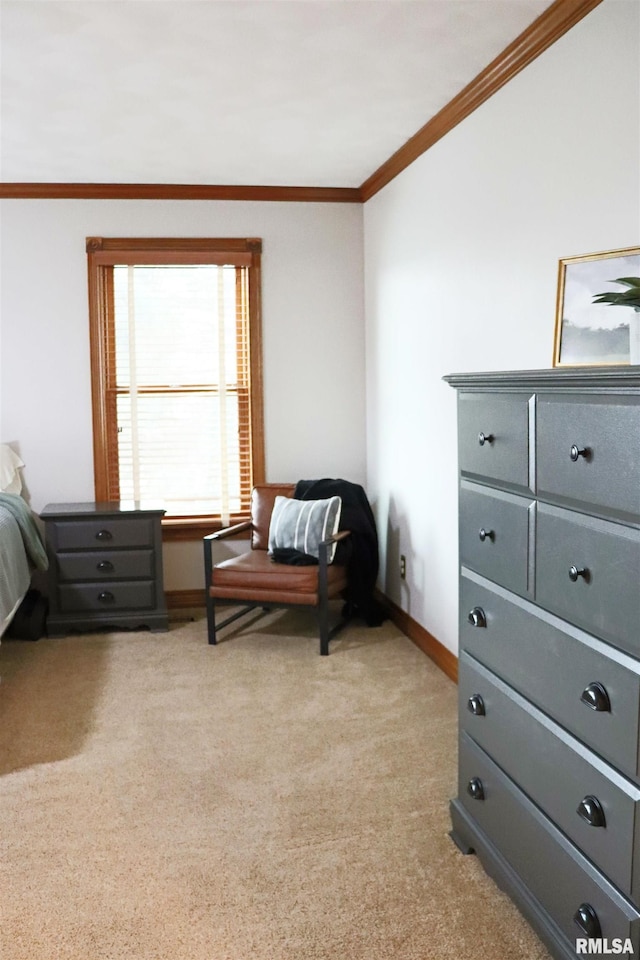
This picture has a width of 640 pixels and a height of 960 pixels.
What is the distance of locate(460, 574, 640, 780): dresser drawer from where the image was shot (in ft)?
5.70

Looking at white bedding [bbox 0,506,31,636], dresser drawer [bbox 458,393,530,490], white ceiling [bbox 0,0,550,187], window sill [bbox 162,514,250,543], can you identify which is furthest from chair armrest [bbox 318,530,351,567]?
dresser drawer [bbox 458,393,530,490]

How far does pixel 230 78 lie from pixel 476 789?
2668 mm

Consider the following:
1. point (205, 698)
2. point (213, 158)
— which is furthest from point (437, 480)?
point (213, 158)

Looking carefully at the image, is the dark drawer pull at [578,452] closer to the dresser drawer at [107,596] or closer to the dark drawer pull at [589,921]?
the dark drawer pull at [589,921]

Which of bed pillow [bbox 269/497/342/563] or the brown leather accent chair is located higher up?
bed pillow [bbox 269/497/342/563]

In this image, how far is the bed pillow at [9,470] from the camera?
5.15 m

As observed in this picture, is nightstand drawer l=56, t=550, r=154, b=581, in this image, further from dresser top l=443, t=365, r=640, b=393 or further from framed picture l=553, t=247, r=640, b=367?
dresser top l=443, t=365, r=640, b=393

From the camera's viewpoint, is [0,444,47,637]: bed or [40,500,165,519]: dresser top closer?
[0,444,47,637]: bed

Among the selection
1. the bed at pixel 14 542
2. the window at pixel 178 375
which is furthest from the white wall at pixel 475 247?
the bed at pixel 14 542

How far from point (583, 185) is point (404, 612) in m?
2.71

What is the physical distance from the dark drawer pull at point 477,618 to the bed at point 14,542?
2.45 m

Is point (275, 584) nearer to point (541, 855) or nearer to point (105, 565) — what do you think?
point (105, 565)

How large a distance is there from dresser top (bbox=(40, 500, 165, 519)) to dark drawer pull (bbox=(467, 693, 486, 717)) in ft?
9.08

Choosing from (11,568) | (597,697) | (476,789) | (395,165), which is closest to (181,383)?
(11,568)
